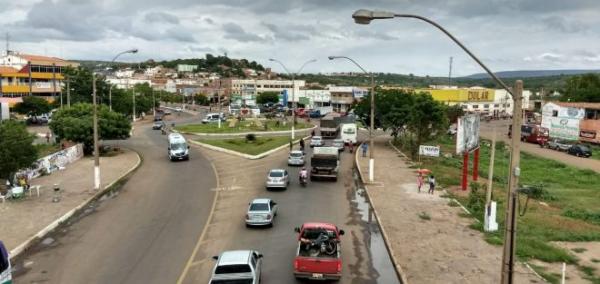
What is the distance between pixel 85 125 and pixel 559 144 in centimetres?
5755

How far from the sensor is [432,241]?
21578 millimetres

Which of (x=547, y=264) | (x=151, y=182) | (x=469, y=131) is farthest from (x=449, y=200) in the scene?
(x=151, y=182)

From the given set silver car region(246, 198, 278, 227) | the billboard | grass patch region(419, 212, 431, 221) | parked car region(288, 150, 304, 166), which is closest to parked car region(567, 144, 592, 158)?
A: the billboard

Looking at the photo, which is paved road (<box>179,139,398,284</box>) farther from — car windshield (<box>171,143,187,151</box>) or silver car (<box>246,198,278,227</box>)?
car windshield (<box>171,143,187,151</box>)

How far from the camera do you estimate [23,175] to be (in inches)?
1324

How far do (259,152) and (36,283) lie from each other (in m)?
34.7

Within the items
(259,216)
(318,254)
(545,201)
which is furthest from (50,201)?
(545,201)

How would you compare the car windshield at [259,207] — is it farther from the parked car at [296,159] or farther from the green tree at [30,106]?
the green tree at [30,106]

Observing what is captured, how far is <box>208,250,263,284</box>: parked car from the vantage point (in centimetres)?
1490

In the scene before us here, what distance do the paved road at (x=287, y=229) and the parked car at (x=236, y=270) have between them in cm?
166

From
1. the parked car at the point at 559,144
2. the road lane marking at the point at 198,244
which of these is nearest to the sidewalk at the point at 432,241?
the road lane marking at the point at 198,244

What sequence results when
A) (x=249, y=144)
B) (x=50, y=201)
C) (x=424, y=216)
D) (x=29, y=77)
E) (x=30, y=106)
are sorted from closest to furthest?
(x=424, y=216)
(x=50, y=201)
(x=249, y=144)
(x=30, y=106)
(x=29, y=77)

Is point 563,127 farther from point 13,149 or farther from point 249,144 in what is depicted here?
point 13,149

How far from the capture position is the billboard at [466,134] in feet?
106
